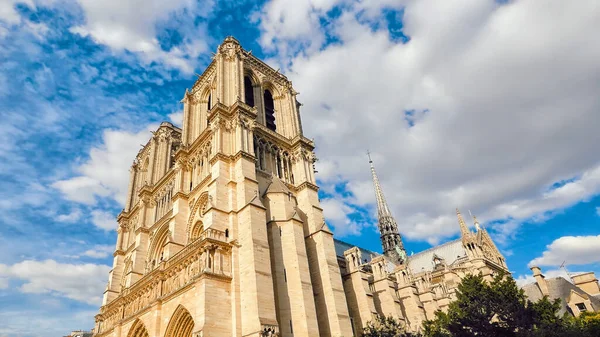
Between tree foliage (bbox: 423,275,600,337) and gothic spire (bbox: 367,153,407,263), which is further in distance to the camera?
gothic spire (bbox: 367,153,407,263)

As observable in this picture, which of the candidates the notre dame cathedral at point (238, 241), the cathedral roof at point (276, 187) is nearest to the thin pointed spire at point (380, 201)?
the notre dame cathedral at point (238, 241)

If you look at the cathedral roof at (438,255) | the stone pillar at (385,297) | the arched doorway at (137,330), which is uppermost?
the cathedral roof at (438,255)

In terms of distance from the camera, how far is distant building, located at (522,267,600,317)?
140 feet

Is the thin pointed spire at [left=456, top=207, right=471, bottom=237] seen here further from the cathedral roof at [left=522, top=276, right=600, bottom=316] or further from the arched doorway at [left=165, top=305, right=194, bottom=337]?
the arched doorway at [left=165, top=305, right=194, bottom=337]

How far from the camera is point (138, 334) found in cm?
2400

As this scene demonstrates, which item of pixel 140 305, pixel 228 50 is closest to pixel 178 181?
pixel 140 305

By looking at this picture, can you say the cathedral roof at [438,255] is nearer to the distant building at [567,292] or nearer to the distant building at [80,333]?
the distant building at [567,292]

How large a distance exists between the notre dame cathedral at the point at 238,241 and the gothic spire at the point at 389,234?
46.8 ft

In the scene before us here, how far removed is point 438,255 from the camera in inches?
2154

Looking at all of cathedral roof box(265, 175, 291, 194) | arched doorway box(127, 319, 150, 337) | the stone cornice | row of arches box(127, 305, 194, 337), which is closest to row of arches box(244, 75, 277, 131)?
the stone cornice

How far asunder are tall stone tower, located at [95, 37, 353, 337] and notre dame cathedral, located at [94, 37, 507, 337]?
84 mm

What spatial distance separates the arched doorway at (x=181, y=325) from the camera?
2038 centimetres

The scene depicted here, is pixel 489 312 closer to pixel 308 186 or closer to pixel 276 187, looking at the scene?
pixel 308 186

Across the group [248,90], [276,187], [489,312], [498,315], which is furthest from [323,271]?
[248,90]
